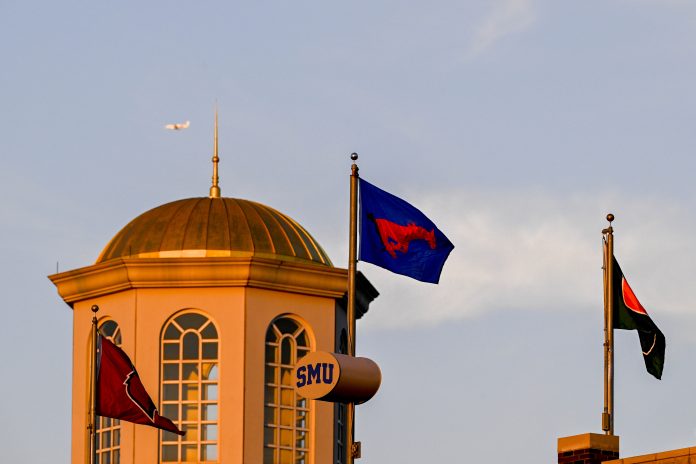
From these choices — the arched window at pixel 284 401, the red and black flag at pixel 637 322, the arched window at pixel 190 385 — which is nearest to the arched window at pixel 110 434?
the arched window at pixel 190 385

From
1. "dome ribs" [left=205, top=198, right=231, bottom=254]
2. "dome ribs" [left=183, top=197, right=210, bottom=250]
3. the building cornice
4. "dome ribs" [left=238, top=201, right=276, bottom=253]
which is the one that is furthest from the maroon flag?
"dome ribs" [left=238, top=201, right=276, bottom=253]

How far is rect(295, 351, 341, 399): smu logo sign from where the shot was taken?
31656 mm

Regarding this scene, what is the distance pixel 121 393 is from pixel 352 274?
10038 mm

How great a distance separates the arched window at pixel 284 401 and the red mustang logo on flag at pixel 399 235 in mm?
9345

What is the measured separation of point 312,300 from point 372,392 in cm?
1325

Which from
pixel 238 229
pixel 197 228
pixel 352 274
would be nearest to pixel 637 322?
pixel 352 274

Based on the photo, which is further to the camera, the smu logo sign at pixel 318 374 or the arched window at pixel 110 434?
the arched window at pixel 110 434

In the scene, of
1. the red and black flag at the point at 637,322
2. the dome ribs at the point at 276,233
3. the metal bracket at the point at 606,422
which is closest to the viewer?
the metal bracket at the point at 606,422

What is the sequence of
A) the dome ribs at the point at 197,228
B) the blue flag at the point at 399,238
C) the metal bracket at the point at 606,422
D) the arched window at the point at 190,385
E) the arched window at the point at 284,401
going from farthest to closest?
the dome ribs at the point at 197,228
the arched window at the point at 284,401
the arched window at the point at 190,385
the metal bracket at the point at 606,422
the blue flag at the point at 399,238

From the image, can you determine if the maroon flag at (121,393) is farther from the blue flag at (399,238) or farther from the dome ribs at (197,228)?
the blue flag at (399,238)

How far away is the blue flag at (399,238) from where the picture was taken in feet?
116

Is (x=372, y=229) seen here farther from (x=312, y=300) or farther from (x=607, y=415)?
(x=312, y=300)

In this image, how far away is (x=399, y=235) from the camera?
3581 centimetres

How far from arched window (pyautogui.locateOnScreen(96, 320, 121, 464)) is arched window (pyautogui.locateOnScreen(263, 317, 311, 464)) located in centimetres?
292
